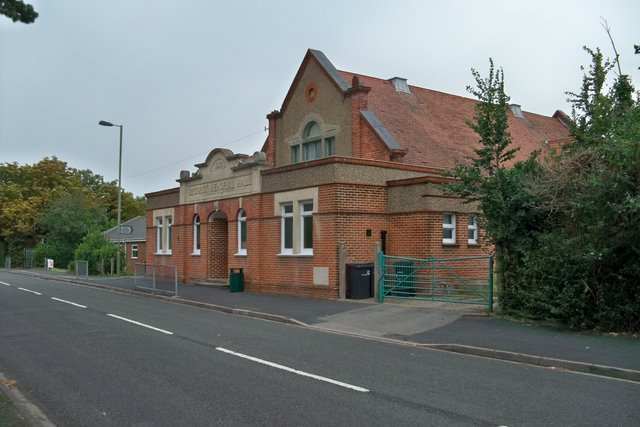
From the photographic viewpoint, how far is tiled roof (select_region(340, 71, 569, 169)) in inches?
985

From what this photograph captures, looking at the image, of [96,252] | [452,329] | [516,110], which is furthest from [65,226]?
[452,329]

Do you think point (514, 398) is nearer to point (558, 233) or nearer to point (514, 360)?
point (514, 360)

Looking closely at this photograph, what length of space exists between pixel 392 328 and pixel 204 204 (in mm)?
14964

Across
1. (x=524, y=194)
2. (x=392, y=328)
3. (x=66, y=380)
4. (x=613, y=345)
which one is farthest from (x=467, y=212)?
(x=66, y=380)

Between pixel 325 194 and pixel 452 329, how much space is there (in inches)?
301

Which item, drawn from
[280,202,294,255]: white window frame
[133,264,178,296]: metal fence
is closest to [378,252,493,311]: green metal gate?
[280,202,294,255]: white window frame

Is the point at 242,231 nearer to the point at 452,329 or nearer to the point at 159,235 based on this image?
the point at 159,235

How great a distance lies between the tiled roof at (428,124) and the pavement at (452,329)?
833cm

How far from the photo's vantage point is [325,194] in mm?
19156

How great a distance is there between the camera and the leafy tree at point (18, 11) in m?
10.3

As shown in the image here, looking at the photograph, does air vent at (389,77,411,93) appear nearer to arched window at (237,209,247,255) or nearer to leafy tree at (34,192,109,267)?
arched window at (237,209,247,255)

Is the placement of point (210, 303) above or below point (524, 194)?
Result: below

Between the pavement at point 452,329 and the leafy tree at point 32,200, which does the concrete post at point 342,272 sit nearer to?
the pavement at point 452,329

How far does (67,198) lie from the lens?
5078 centimetres
